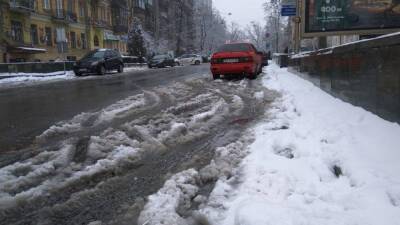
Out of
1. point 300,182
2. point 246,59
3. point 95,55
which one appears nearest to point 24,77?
point 95,55

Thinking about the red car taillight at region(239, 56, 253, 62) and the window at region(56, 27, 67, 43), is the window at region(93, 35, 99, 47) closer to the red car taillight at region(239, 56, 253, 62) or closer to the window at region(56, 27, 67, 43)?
the window at region(56, 27, 67, 43)

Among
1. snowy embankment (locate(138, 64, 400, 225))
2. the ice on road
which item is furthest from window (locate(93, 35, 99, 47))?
snowy embankment (locate(138, 64, 400, 225))

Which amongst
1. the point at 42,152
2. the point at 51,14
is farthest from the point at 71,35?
the point at 42,152

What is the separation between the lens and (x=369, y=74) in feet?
19.5

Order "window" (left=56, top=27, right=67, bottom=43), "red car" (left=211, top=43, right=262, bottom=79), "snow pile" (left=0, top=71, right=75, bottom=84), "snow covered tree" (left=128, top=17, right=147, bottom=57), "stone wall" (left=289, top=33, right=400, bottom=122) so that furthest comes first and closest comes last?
"snow covered tree" (left=128, top=17, right=147, bottom=57)
"window" (left=56, top=27, right=67, bottom=43)
"snow pile" (left=0, top=71, right=75, bottom=84)
"red car" (left=211, top=43, right=262, bottom=79)
"stone wall" (left=289, top=33, right=400, bottom=122)

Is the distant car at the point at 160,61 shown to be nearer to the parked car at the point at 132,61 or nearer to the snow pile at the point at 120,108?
the parked car at the point at 132,61

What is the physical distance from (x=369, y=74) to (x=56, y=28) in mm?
33461

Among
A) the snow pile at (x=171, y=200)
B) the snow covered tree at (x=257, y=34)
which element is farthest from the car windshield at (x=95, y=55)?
the snow covered tree at (x=257, y=34)

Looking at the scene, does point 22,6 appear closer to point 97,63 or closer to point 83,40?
point 83,40

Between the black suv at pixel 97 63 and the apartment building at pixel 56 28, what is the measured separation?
199cm

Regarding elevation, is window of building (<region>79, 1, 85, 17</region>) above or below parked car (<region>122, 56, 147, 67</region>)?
above

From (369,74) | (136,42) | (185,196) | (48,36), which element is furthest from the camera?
(136,42)

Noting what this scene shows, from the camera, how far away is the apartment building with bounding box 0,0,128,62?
109 ft

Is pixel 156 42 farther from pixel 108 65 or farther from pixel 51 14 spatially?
pixel 108 65
